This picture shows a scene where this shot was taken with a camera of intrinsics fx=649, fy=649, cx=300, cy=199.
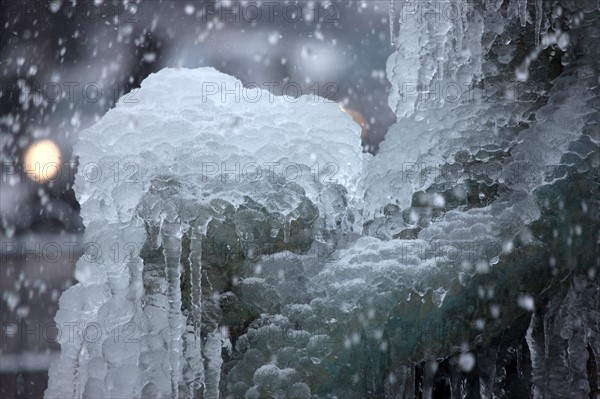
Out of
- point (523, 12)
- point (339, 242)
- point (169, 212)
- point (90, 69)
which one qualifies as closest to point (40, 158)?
point (90, 69)

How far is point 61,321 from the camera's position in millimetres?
1757

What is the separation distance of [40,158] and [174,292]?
19.6 feet

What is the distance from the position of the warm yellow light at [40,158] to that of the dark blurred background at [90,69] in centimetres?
1

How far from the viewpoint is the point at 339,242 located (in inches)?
71.2

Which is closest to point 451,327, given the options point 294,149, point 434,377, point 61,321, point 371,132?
point 434,377

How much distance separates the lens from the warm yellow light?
698 cm

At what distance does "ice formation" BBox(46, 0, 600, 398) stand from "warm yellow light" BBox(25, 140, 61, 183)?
5507mm

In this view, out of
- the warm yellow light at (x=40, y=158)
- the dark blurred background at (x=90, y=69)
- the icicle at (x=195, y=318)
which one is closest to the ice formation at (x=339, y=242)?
the icicle at (x=195, y=318)

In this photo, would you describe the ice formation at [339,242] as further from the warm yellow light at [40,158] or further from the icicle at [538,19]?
the warm yellow light at [40,158]

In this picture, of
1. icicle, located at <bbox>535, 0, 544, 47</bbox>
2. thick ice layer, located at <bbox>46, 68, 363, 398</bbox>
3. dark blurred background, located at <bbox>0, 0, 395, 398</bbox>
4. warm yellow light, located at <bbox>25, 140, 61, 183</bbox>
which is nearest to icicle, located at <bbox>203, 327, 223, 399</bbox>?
thick ice layer, located at <bbox>46, 68, 363, 398</bbox>

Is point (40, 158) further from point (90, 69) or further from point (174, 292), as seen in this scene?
point (174, 292)

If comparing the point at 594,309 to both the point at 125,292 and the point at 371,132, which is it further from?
the point at 371,132

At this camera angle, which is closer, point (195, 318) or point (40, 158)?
point (195, 318)

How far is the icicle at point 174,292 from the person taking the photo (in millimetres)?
1643
